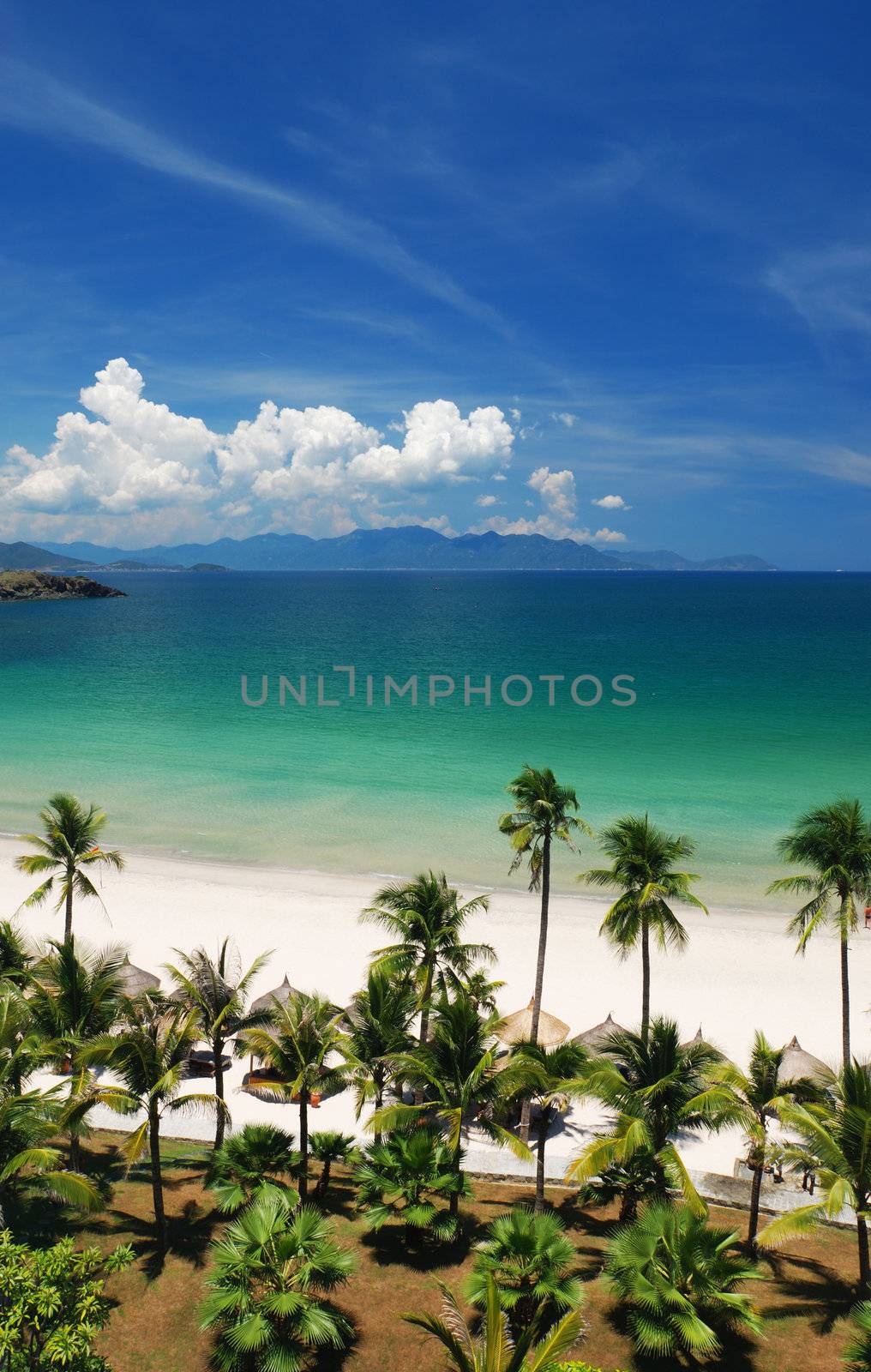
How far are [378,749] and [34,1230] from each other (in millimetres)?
52628

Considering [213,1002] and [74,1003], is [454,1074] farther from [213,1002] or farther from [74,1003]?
[74,1003]

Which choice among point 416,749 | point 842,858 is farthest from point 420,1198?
point 416,749

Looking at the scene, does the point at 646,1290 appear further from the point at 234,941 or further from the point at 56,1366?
the point at 234,941

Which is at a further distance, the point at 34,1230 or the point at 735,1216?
the point at 735,1216

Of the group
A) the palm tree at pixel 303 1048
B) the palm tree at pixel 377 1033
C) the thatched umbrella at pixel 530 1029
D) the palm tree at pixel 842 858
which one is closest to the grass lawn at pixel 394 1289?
the palm tree at pixel 303 1048

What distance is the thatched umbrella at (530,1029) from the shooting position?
2578 cm

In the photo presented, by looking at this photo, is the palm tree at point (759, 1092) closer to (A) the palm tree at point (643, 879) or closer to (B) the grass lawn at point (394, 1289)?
(B) the grass lawn at point (394, 1289)

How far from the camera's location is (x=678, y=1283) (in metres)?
14.8

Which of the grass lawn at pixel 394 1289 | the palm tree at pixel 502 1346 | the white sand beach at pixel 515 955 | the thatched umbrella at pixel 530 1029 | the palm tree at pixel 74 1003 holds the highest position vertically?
the palm tree at pixel 74 1003

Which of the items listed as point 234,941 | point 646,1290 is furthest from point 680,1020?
point 234,941

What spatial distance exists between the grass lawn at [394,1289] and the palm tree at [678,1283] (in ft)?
3.25

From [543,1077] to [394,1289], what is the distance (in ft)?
17.8

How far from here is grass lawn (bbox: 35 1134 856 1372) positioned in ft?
50.0

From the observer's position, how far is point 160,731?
77.1 m
